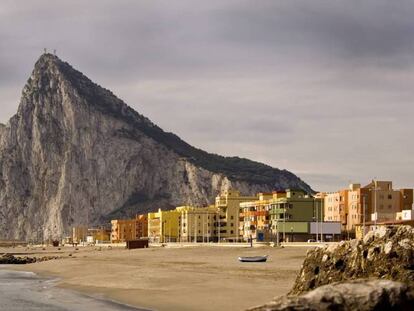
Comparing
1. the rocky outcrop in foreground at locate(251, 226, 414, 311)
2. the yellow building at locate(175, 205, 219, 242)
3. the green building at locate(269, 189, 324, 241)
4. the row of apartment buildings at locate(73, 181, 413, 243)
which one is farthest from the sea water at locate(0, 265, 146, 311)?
the yellow building at locate(175, 205, 219, 242)

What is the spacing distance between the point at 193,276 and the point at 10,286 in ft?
48.7

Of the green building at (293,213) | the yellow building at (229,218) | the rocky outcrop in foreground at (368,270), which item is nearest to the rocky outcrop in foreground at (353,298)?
the rocky outcrop in foreground at (368,270)

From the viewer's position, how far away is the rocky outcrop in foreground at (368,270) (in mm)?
10594

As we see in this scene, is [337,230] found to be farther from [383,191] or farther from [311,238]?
[383,191]

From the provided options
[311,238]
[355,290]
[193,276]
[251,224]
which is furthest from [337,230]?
[355,290]

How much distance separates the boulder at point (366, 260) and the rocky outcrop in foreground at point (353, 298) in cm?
555

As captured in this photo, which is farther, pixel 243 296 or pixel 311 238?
pixel 311 238

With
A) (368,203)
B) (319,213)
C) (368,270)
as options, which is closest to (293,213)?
(319,213)

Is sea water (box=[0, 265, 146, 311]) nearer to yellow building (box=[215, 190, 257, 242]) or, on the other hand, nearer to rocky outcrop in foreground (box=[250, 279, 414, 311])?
rocky outcrop in foreground (box=[250, 279, 414, 311])

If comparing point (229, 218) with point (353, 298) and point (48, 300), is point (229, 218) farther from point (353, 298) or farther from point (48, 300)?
point (353, 298)

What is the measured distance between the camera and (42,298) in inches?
1784

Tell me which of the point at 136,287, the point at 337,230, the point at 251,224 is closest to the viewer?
the point at 136,287

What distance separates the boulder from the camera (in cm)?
1703

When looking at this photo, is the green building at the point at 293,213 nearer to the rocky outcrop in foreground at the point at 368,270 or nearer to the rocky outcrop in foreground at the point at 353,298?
the rocky outcrop in foreground at the point at 368,270
